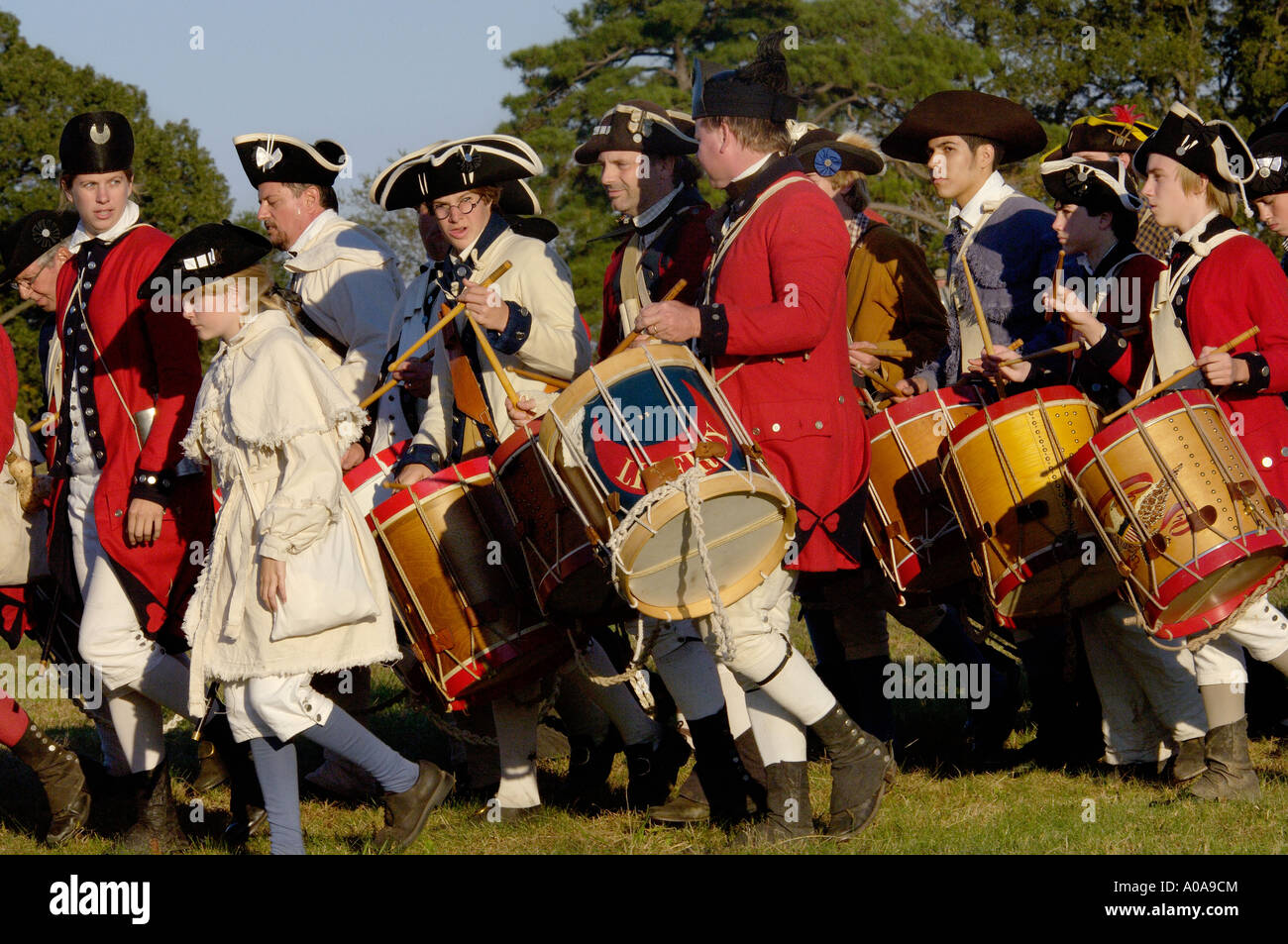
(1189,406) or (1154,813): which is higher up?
(1189,406)

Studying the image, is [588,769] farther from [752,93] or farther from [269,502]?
[752,93]

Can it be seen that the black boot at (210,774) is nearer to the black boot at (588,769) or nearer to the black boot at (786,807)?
the black boot at (588,769)

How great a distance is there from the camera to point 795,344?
16.3 ft

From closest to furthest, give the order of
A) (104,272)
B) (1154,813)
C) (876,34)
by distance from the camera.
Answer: (1154,813) → (104,272) → (876,34)

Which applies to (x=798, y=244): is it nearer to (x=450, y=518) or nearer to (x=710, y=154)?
(x=710, y=154)

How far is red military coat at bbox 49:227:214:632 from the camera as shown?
19.5 ft

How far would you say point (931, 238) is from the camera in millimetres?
28297

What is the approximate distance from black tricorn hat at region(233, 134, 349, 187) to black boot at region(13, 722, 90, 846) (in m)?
2.41

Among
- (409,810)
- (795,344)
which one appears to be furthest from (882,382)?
(409,810)

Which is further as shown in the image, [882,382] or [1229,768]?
[882,382]

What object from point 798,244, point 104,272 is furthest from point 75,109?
point 798,244

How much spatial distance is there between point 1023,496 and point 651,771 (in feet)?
6.04

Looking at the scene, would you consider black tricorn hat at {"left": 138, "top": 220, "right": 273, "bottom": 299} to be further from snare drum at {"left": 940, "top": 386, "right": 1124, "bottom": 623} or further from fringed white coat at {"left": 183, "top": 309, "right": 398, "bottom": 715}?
snare drum at {"left": 940, "top": 386, "right": 1124, "bottom": 623}
